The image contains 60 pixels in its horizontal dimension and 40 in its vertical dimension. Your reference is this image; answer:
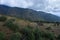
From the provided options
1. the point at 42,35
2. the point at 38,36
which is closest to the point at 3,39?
the point at 38,36

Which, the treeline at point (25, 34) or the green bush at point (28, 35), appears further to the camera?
the green bush at point (28, 35)

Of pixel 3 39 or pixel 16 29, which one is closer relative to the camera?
pixel 3 39

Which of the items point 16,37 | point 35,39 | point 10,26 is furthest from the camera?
point 10,26

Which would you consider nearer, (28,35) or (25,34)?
(28,35)

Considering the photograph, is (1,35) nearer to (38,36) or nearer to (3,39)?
(3,39)

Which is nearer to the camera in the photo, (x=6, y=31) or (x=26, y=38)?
(x=26, y=38)

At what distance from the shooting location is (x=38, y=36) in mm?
47031

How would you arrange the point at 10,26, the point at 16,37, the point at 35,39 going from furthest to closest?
the point at 10,26 → the point at 35,39 → the point at 16,37

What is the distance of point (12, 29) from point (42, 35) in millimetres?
7729

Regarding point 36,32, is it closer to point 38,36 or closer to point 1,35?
point 38,36

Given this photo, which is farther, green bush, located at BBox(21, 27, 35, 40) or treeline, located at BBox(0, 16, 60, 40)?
green bush, located at BBox(21, 27, 35, 40)

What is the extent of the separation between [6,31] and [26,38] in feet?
23.3

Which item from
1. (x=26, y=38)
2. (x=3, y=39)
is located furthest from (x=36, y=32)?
(x=3, y=39)

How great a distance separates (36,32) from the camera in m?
47.7
